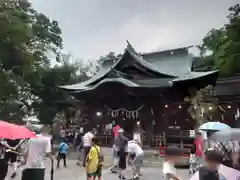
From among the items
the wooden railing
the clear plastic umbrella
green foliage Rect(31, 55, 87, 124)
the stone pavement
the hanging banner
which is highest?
green foliage Rect(31, 55, 87, 124)

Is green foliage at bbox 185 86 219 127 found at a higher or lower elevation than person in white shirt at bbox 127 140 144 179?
higher

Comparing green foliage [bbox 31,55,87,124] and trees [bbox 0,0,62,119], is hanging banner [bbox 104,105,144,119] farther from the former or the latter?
green foliage [bbox 31,55,87,124]

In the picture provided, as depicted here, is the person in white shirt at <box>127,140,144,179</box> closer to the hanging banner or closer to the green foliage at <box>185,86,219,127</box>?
the green foliage at <box>185,86,219,127</box>

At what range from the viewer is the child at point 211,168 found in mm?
3227

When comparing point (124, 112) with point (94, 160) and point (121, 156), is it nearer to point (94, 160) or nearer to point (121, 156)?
point (121, 156)

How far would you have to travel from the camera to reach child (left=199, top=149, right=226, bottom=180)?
3227 mm

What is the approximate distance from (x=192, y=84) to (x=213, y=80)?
1968 millimetres

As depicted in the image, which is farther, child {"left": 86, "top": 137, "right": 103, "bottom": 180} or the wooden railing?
the wooden railing

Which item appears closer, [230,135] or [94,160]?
[230,135]

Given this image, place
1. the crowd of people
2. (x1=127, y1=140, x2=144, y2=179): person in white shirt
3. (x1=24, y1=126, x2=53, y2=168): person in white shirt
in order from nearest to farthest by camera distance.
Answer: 1. the crowd of people
2. (x1=24, y1=126, x2=53, y2=168): person in white shirt
3. (x1=127, y1=140, x2=144, y2=179): person in white shirt

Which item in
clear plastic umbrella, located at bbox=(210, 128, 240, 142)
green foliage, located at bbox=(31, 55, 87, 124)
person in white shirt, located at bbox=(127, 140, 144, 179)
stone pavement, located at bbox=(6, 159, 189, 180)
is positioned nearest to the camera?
clear plastic umbrella, located at bbox=(210, 128, 240, 142)

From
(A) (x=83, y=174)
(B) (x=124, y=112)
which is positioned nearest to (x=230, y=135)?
(A) (x=83, y=174)

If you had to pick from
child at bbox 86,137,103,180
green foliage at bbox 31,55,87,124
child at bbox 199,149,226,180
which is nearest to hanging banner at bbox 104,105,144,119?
green foliage at bbox 31,55,87,124

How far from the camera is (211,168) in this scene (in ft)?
11.1
